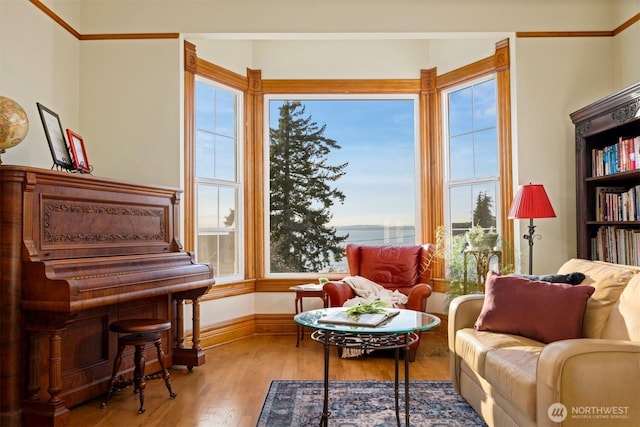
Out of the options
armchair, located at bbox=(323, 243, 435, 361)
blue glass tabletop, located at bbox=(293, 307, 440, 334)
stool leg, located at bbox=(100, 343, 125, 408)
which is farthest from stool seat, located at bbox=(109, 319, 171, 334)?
armchair, located at bbox=(323, 243, 435, 361)

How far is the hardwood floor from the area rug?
137 mm

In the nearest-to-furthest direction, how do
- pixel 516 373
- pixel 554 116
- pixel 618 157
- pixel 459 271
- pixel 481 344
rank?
1. pixel 516 373
2. pixel 481 344
3. pixel 618 157
4. pixel 554 116
5. pixel 459 271

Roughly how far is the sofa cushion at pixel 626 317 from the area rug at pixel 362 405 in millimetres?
863

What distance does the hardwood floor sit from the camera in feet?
10.1

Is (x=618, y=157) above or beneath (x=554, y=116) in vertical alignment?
beneath

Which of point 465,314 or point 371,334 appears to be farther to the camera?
point 465,314

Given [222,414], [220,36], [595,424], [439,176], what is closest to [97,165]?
[220,36]

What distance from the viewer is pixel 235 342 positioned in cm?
515

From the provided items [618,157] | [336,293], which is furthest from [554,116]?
[336,293]

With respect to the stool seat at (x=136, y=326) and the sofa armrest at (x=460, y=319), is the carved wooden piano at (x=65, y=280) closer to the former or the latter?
the stool seat at (x=136, y=326)

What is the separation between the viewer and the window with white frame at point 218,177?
500cm

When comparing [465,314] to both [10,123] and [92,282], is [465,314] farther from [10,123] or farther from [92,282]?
[10,123]

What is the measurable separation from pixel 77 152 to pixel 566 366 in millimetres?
3439

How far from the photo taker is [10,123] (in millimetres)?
2902
